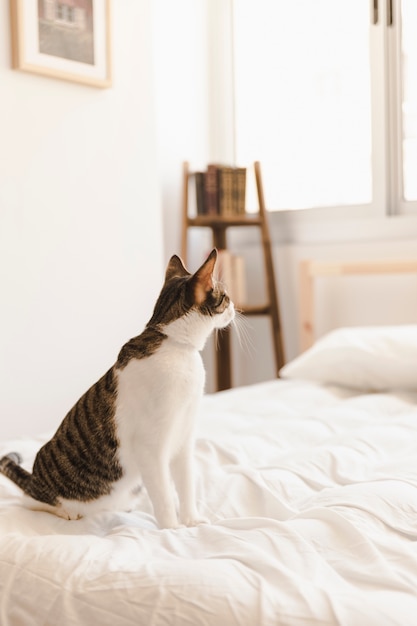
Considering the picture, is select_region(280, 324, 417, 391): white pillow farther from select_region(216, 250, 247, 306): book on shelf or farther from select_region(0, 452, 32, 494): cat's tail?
select_region(0, 452, 32, 494): cat's tail

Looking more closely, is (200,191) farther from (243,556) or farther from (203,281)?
(243,556)

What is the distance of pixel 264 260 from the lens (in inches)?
116

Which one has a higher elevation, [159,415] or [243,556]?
[159,415]

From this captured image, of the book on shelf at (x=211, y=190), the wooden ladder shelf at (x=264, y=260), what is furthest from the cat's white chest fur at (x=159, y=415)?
the book on shelf at (x=211, y=190)

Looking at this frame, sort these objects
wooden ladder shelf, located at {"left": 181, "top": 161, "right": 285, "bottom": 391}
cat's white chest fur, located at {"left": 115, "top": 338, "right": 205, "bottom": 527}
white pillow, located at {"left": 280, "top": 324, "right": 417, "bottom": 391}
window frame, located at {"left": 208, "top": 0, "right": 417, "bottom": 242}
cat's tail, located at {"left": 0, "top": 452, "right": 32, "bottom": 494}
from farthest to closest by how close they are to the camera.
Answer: wooden ladder shelf, located at {"left": 181, "top": 161, "right": 285, "bottom": 391} < window frame, located at {"left": 208, "top": 0, "right": 417, "bottom": 242} < white pillow, located at {"left": 280, "top": 324, "right": 417, "bottom": 391} < cat's tail, located at {"left": 0, "top": 452, "right": 32, "bottom": 494} < cat's white chest fur, located at {"left": 115, "top": 338, "right": 205, "bottom": 527}

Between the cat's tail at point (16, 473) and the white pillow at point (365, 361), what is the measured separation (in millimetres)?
1130

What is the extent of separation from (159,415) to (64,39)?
1622 millimetres

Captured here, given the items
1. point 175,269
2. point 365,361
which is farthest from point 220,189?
point 175,269

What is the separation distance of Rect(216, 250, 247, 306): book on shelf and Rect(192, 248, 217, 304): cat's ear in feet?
5.92

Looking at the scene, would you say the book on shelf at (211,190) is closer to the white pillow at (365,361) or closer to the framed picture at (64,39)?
the framed picture at (64,39)

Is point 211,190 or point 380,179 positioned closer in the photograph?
point 380,179

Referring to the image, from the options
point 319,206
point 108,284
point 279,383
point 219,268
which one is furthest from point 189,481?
point 319,206

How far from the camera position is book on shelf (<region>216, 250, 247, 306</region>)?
2.89 metres

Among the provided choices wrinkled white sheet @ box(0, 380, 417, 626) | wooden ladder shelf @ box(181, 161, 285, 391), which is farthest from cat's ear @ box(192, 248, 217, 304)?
wooden ladder shelf @ box(181, 161, 285, 391)
